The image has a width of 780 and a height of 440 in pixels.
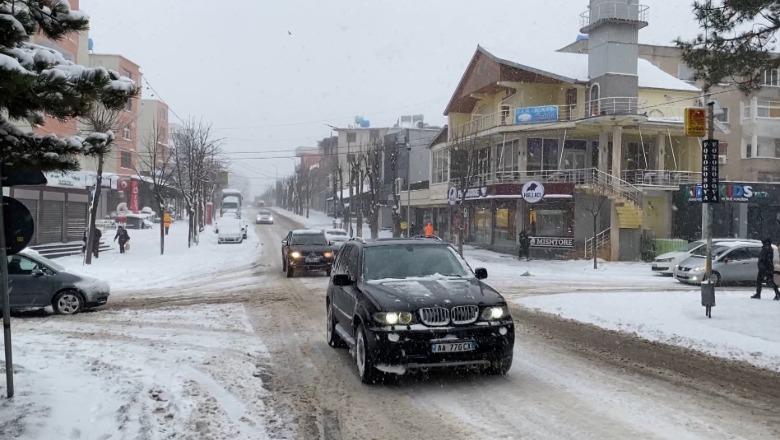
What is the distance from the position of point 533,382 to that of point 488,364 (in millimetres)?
568

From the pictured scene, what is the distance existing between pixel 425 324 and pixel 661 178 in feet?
103

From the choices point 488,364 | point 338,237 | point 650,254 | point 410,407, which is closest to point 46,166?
point 410,407

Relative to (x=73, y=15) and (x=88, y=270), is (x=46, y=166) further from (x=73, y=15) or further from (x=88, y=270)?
(x=88, y=270)

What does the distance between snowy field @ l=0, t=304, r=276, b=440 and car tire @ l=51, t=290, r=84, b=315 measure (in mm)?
1318

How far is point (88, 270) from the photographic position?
23781 millimetres

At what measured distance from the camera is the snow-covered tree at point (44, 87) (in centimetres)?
479

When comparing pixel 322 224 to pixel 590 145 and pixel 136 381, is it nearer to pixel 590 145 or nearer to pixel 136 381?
pixel 590 145

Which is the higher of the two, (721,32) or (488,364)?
(721,32)

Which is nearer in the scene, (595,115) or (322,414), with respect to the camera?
(322,414)

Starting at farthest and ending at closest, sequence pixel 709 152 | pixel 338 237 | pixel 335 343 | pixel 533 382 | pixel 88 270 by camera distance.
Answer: pixel 338 237 < pixel 88 270 < pixel 709 152 < pixel 335 343 < pixel 533 382

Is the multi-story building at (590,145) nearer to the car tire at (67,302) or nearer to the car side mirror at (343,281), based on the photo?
the car tire at (67,302)

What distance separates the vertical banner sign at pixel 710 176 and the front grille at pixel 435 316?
9.69 metres

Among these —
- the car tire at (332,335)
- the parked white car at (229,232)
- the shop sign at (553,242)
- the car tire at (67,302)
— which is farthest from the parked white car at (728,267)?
the parked white car at (229,232)

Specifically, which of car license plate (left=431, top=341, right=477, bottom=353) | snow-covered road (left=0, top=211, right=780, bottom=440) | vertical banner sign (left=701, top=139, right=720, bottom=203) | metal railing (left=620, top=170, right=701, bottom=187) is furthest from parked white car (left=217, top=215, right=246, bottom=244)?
car license plate (left=431, top=341, right=477, bottom=353)
